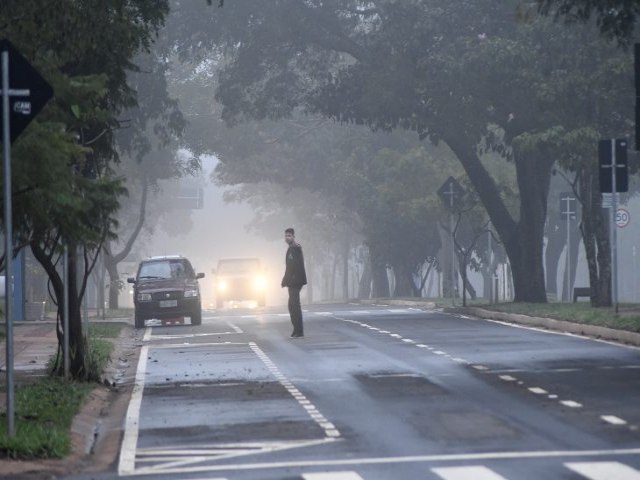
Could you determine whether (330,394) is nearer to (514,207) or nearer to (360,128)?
(514,207)

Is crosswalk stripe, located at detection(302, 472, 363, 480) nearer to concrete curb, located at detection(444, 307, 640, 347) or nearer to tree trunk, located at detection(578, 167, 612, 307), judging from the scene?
concrete curb, located at detection(444, 307, 640, 347)

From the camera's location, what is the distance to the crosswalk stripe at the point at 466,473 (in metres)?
11.6

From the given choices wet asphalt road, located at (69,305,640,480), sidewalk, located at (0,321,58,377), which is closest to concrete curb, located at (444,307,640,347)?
wet asphalt road, located at (69,305,640,480)

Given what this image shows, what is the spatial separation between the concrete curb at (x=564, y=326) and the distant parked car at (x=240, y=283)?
2981 cm

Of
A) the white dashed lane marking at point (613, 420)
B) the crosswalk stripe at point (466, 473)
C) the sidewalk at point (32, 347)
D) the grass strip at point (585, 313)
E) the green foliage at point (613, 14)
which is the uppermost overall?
the green foliage at point (613, 14)

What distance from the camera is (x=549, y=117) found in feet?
123

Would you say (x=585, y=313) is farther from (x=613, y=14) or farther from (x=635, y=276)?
(x=635, y=276)

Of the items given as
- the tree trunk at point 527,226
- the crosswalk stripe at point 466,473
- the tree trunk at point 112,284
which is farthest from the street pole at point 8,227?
the tree trunk at point 112,284

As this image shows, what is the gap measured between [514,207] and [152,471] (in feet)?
156

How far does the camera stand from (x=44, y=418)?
1579 centimetres

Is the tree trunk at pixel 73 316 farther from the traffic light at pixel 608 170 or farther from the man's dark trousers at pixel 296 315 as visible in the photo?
the traffic light at pixel 608 170

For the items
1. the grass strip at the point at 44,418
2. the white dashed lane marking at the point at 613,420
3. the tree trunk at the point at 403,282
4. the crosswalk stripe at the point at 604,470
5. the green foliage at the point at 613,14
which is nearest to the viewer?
the crosswalk stripe at the point at 604,470

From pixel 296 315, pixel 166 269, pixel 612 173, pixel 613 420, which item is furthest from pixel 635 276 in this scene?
pixel 613 420

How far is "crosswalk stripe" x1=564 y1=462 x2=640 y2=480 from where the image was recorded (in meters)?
11.5
